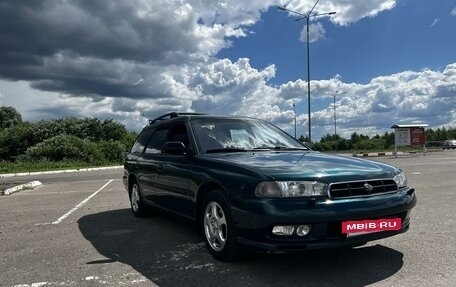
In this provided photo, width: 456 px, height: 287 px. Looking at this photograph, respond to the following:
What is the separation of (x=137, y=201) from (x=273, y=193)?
4.39m

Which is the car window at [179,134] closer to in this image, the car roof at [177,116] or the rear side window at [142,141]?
the car roof at [177,116]

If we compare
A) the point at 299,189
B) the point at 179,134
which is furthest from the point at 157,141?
the point at 299,189

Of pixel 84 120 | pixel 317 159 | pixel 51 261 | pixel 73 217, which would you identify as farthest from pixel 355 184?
pixel 84 120

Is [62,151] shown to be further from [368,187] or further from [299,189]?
[368,187]

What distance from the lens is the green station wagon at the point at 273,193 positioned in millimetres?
4234

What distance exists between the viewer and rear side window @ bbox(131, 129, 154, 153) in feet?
26.3

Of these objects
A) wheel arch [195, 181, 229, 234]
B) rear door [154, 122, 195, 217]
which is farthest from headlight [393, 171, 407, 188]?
rear door [154, 122, 195, 217]

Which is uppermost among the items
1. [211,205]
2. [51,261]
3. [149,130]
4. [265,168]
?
[149,130]

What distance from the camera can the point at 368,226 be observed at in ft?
14.3

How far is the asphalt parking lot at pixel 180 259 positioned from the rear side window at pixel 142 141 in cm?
126

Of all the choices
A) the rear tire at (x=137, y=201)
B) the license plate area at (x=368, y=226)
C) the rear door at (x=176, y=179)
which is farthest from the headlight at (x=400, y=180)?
the rear tire at (x=137, y=201)

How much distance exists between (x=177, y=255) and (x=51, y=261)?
1472 mm

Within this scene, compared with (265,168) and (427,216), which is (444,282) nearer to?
(265,168)

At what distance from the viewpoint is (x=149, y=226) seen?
24.1 feet
